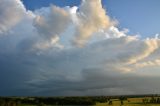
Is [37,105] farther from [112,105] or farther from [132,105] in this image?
[132,105]

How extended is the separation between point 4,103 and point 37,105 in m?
46.9

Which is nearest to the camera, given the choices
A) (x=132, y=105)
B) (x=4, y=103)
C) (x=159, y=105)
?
(x=4, y=103)

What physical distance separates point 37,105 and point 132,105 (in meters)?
57.2

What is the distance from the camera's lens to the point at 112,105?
186 metres

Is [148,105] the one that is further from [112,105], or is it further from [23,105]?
[23,105]

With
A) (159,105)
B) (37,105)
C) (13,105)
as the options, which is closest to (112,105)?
(159,105)

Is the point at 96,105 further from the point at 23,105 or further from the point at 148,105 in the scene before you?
the point at 23,105

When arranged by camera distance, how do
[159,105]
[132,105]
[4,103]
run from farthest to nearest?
[159,105] → [132,105] → [4,103]

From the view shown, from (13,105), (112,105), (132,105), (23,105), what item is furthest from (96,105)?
(13,105)

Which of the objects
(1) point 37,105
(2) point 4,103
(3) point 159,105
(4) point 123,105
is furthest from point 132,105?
(2) point 4,103

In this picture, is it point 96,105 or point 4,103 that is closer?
point 4,103

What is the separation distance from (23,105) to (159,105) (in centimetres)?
7958

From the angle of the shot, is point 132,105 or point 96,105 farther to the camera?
point 96,105

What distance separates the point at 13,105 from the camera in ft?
501
